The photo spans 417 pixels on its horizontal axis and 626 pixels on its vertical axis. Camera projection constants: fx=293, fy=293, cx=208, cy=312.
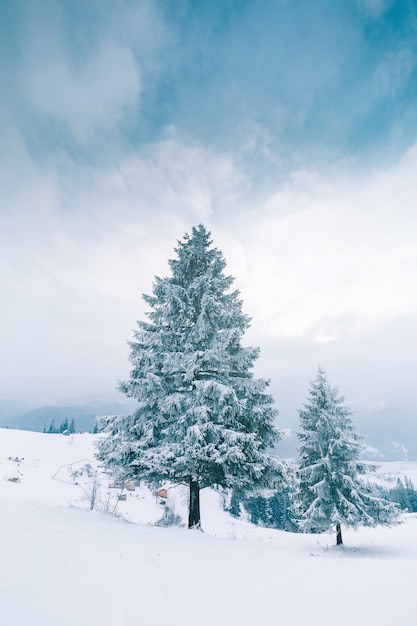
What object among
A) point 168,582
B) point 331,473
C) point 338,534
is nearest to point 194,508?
point 168,582

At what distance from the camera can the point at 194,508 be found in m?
11.3

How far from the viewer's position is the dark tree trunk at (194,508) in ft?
36.5

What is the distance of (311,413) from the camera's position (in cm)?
1830

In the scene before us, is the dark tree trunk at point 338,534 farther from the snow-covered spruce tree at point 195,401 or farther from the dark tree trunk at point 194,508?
the dark tree trunk at point 194,508

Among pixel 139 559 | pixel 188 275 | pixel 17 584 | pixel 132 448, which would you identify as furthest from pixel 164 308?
pixel 17 584

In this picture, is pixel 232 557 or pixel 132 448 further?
pixel 132 448

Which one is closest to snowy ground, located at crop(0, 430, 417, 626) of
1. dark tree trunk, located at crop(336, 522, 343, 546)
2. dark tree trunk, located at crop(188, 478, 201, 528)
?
dark tree trunk, located at crop(188, 478, 201, 528)

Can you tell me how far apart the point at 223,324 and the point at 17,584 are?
10.00m

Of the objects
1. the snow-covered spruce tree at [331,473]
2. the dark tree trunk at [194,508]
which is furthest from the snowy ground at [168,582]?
the snow-covered spruce tree at [331,473]

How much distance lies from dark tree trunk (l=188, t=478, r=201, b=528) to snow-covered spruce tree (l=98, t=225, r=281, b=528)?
0.03m

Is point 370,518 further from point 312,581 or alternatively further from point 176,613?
point 176,613

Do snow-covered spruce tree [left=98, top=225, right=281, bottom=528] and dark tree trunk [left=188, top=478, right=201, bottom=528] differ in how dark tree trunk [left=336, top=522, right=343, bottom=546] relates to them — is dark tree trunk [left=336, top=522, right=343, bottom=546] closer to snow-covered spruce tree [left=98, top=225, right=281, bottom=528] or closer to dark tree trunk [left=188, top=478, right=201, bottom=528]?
snow-covered spruce tree [left=98, top=225, right=281, bottom=528]

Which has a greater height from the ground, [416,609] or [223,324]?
[223,324]

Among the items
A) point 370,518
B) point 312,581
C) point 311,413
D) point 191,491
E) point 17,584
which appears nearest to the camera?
point 17,584
